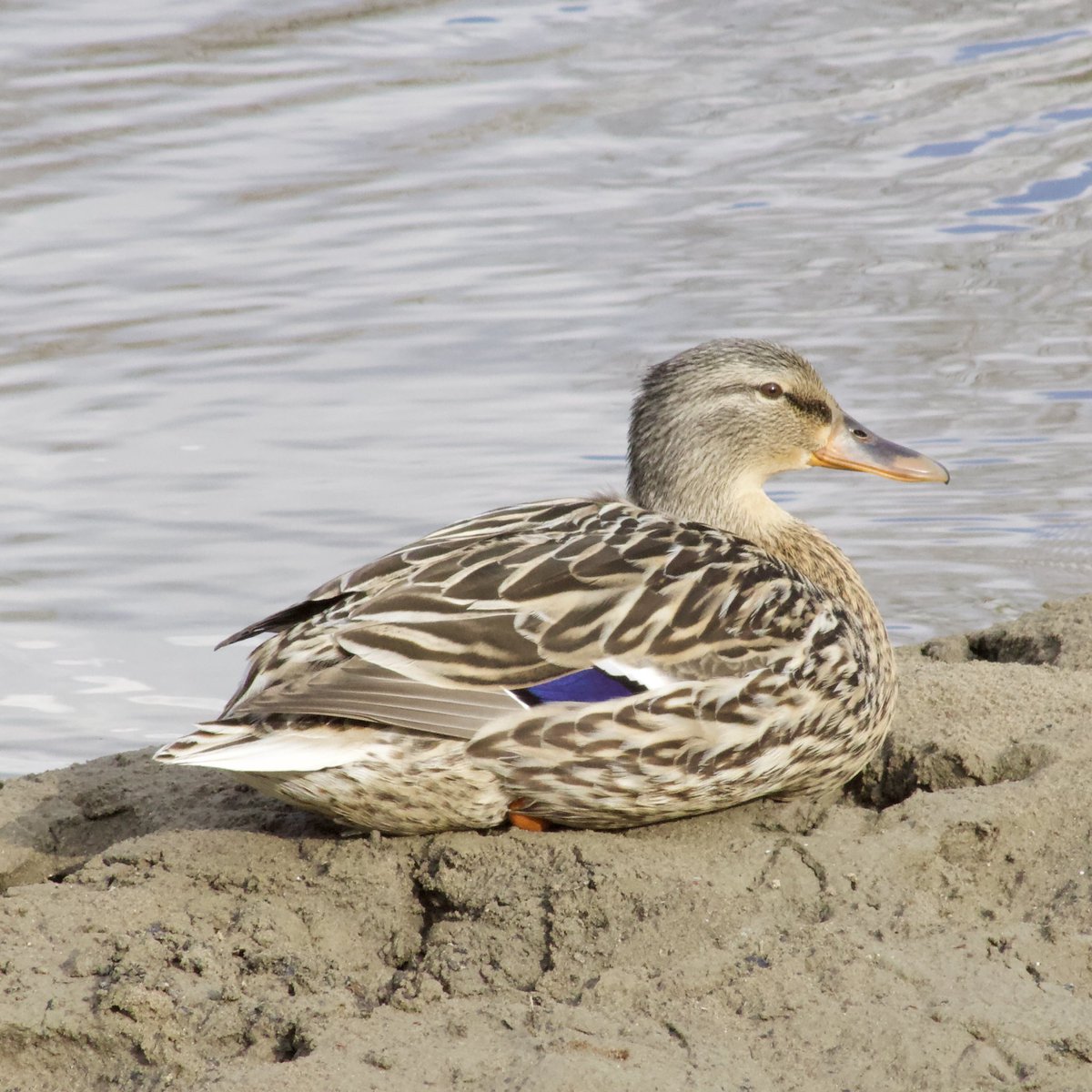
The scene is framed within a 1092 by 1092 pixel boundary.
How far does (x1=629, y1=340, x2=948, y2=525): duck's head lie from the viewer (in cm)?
610

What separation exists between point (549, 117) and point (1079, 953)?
399 inches

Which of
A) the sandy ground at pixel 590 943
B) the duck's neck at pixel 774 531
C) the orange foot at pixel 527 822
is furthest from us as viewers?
the duck's neck at pixel 774 531

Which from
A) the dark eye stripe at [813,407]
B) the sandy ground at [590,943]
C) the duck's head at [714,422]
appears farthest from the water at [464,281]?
the sandy ground at [590,943]

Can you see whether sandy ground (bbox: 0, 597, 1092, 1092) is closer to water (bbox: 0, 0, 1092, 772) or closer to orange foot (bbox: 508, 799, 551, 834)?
orange foot (bbox: 508, 799, 551, 834)

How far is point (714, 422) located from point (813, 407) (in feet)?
1.26

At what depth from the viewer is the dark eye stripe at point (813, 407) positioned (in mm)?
6227

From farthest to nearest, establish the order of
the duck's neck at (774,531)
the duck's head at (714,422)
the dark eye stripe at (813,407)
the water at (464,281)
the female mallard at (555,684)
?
the water at (464,281)
the dark eye stripe at (813,407)
the duck's head at (714,422)
the duck's neck at (774,531)
the female mallard at (555,684)

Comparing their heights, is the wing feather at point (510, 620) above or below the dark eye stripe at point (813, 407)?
below

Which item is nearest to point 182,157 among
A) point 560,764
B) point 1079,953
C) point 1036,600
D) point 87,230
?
point 87,230

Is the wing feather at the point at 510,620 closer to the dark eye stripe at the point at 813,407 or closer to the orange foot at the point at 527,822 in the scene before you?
the orange foot at the point at 527,822

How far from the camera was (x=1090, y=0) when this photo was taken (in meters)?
16.0

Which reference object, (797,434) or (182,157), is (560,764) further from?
(182,157)

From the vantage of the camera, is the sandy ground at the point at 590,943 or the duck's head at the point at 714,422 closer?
the sandy ground at the point at 590,943

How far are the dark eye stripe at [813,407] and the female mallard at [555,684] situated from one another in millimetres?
860
